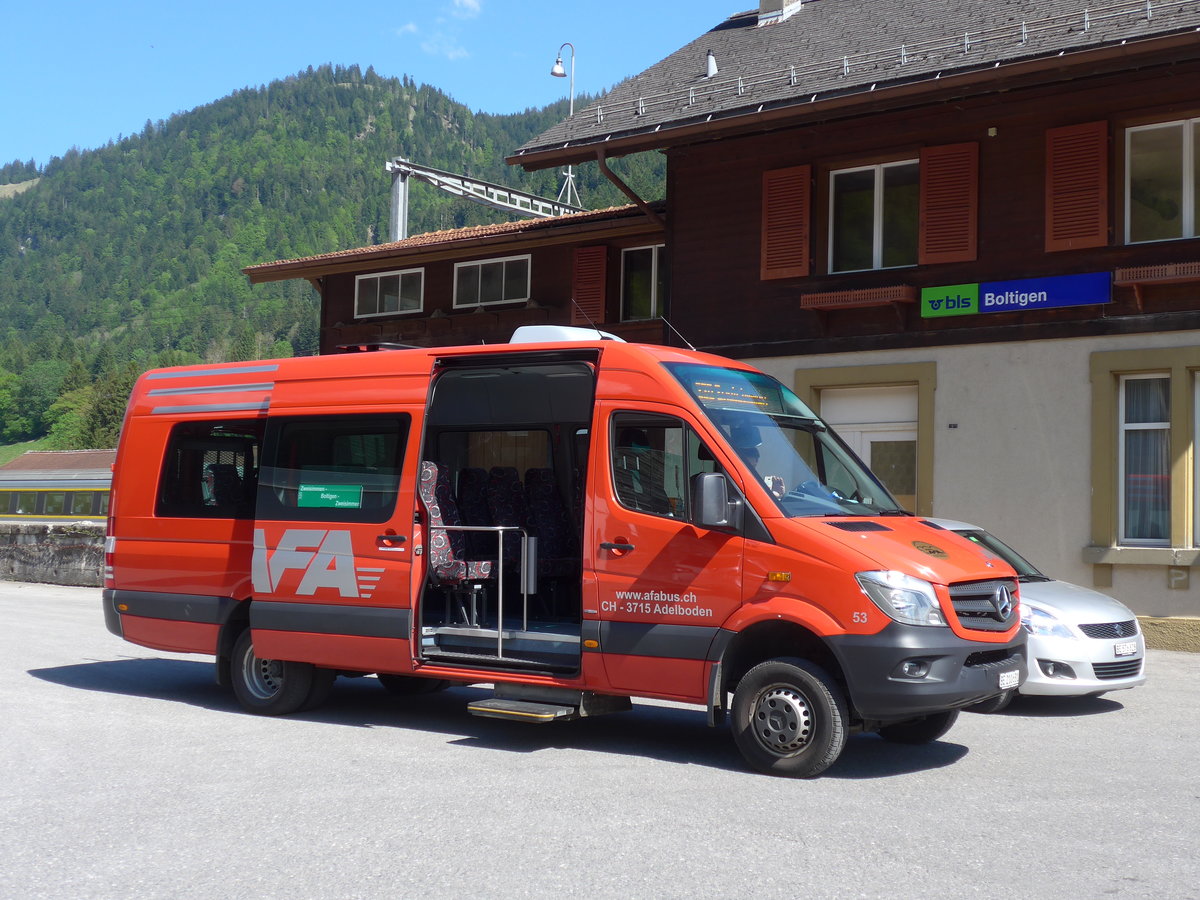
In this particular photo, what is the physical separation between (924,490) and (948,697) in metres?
10.2

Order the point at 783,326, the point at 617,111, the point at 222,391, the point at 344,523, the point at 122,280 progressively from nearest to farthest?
the point at 344,523
the point at 222,391
the point at 783,326
the point at 617,111
the point at 122,280

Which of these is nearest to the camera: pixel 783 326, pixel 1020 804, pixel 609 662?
pixel 1020 804

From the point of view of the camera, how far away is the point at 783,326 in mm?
18828

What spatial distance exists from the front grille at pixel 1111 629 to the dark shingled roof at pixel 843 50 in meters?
7.41

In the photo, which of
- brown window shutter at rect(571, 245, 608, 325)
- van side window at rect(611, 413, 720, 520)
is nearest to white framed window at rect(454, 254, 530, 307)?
brown window shutter at rect(571, 245, 608, 325)

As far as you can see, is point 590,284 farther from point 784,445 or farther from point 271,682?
point 784,445

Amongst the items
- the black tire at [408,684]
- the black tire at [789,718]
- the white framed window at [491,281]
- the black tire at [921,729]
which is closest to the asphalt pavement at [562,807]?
the black tire at [921,729]

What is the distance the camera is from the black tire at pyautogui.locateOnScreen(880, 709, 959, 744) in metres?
8.63

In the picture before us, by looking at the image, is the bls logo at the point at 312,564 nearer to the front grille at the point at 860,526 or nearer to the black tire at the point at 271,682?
the black tire at the point at 271,682

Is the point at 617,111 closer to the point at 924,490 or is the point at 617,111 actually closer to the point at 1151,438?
the point at 924,490

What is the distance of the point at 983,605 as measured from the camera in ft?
25.3

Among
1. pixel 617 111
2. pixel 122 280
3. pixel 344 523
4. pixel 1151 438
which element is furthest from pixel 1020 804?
pixel 122 280

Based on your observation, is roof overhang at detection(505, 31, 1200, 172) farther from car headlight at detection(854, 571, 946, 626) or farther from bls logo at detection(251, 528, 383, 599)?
bls logo at detection(251, 528, 383, 599)

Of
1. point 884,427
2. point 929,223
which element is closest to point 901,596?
point 884,427
